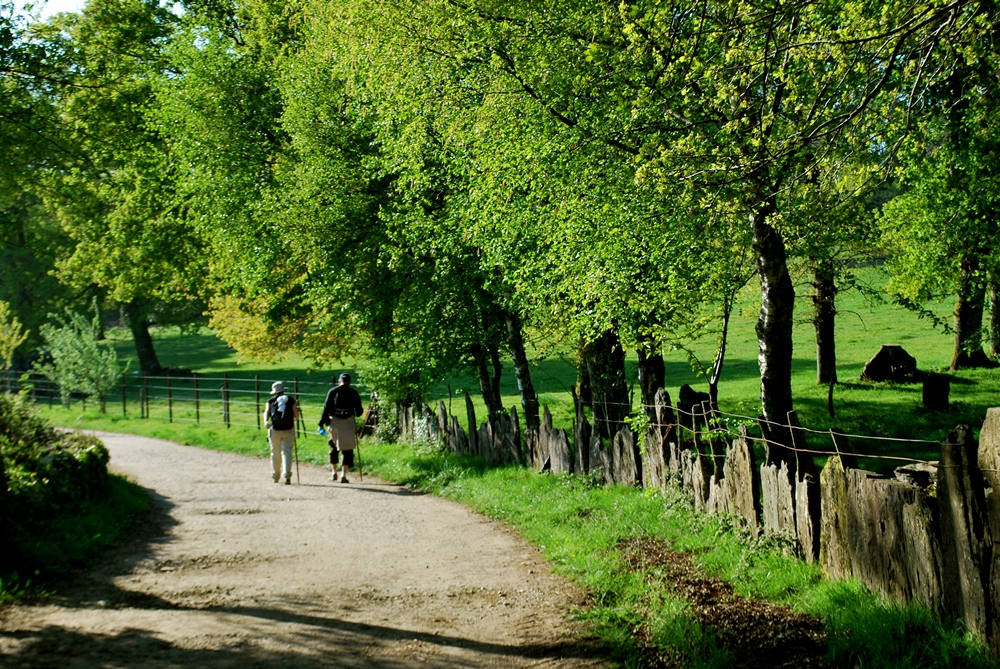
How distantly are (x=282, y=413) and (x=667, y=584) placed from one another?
10430 millimetres

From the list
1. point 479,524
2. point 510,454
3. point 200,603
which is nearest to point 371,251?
point 510,454

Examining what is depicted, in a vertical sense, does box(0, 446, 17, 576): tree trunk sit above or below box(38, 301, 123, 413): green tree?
below

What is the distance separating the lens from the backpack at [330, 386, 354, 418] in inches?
664

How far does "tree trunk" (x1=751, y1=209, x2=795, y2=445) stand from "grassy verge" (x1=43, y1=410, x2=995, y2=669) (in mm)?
2052

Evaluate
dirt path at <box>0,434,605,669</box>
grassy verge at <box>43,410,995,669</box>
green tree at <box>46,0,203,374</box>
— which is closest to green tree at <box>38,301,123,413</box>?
green tree at <box>46,0,203,374</box>

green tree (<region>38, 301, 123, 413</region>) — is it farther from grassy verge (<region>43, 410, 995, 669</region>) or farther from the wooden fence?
the wooden fence

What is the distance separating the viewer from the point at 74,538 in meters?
10.2

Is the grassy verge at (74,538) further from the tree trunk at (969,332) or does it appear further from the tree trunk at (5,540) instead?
the tree trunk at (969,332)

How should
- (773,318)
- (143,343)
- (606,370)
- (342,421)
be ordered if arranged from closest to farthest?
(773,318)
(606,370)
(342,421)
(143,343)

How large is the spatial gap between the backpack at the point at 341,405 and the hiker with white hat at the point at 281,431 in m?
0.75

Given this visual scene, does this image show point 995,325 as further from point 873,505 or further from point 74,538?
point 74,538

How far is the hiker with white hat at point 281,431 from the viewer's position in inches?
650

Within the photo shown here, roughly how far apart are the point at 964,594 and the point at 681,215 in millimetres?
5655

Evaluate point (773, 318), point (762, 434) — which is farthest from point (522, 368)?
point (762, 434)
